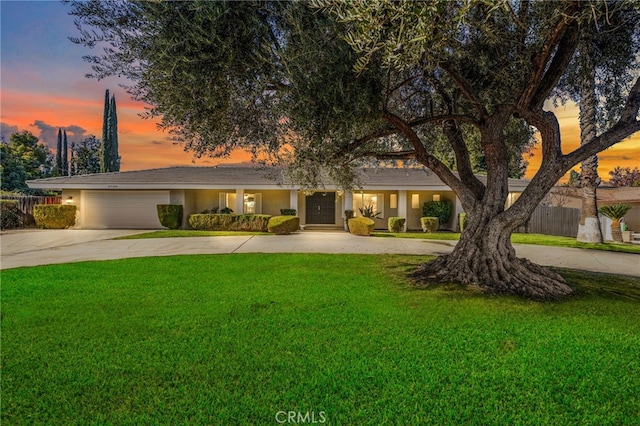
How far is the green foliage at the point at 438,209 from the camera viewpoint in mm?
19578

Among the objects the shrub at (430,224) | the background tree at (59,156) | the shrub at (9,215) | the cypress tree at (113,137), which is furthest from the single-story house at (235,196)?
the background tree at (59,156)

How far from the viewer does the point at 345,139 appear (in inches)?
295

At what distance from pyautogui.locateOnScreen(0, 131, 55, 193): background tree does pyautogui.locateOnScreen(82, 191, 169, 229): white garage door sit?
567 inches

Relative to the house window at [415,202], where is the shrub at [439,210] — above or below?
below

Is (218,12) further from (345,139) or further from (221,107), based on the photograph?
(345,139)

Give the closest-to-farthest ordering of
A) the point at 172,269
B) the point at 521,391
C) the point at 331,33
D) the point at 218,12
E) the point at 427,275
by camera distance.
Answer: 1. the point at 521,391
2. the point at 218,12
3. the point at 331,33
4. the point at 427,275
5. the point at 172,269

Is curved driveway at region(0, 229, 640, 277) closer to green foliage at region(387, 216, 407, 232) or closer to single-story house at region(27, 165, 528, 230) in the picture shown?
green foliage at region(387, 216, 407, 232)

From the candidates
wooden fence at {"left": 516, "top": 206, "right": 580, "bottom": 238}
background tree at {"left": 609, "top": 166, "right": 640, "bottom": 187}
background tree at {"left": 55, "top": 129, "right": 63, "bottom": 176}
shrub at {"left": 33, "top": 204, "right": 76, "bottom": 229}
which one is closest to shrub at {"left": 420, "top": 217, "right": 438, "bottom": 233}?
wooden fence at {"left": 516, "top": 206, "right": 580, "bottom": 238}

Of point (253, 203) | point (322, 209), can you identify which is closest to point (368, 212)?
point (322, 209)

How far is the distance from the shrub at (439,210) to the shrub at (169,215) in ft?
45.8

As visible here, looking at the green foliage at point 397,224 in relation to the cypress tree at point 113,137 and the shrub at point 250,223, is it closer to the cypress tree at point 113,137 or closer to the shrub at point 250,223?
the shrub at point 250,223

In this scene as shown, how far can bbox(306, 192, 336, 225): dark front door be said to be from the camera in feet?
68.9

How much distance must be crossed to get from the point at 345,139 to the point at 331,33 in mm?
2620

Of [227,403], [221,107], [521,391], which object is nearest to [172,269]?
[221,107]
